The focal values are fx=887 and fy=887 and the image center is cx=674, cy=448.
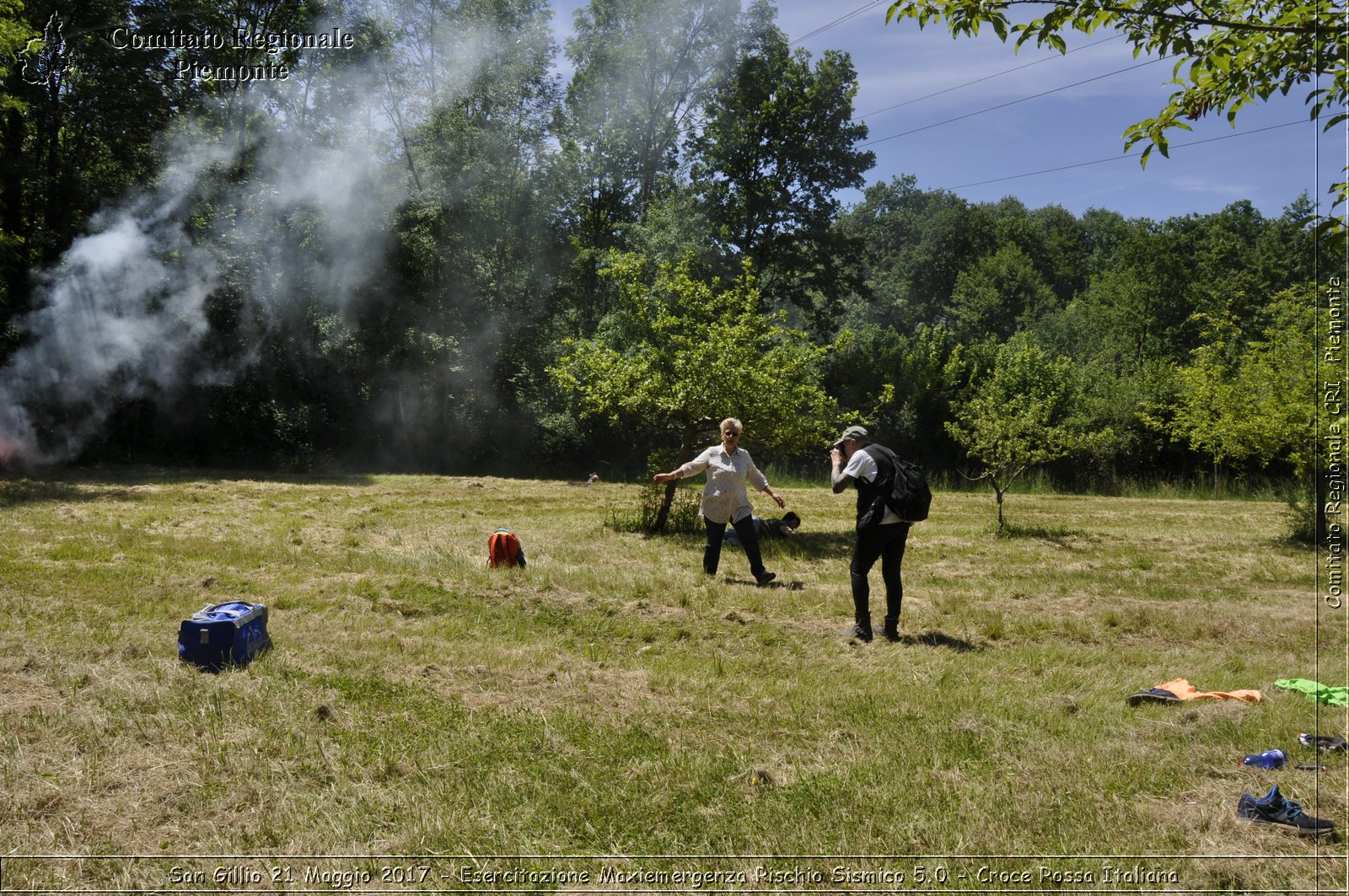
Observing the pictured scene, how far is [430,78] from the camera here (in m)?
30.2

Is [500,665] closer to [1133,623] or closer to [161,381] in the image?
[1133,623]

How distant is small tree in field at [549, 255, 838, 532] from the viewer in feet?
43.9

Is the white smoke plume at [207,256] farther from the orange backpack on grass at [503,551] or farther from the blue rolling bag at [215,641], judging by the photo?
the blue rolling bag at [215,641]

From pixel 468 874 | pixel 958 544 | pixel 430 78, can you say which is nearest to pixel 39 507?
pixel 468 874

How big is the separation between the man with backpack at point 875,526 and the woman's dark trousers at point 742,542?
2.28m

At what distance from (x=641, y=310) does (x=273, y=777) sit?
10.9m

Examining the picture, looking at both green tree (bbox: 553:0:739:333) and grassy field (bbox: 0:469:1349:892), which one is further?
green tree (bbox: 553:0:739:333)

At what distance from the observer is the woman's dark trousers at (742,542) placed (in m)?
10.0

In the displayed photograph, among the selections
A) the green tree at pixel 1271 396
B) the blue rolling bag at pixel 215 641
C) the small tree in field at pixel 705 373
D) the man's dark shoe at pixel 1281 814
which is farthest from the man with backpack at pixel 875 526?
the green tree at pixel 1271 396

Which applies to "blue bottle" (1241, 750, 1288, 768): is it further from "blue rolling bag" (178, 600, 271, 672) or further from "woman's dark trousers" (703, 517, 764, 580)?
"blue rolling bag" (178, 600, 271, 672)

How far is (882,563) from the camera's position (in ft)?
25.1

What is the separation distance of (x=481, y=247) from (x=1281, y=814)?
29525 mm

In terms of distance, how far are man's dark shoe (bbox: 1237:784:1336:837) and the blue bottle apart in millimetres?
663

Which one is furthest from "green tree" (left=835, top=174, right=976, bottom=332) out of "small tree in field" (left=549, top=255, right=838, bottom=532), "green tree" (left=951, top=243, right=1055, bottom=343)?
"small tree in field" (left=549, top=255, right=838, bottom=532)
